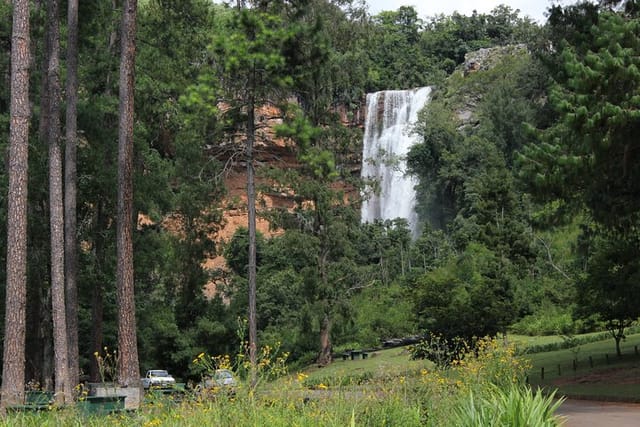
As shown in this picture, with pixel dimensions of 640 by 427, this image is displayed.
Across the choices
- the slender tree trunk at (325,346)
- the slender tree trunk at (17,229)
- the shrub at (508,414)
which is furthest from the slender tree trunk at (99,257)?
the shrub at (508,414)

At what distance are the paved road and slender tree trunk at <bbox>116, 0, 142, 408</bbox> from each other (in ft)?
25.0

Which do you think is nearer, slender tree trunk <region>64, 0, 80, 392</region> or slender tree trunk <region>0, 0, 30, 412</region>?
slender tree trunk <region>0, 0, 30, 412</region>

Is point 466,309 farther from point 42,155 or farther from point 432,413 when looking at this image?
point 432,413

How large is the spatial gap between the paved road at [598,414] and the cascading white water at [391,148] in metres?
41.7

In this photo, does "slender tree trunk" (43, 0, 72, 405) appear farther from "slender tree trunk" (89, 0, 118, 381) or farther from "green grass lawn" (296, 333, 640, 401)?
"slender tree trunk" (89, 0, 118, 381)

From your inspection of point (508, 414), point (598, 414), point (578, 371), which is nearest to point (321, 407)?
point (508, 414)

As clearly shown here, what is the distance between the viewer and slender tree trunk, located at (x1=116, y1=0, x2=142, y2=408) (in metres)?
16.0

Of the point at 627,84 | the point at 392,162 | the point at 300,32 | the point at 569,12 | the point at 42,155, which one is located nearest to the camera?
the point at 627,84

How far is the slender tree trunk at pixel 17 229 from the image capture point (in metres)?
15.0

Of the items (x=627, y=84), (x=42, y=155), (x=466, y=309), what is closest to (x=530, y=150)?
(x=627, y=84)

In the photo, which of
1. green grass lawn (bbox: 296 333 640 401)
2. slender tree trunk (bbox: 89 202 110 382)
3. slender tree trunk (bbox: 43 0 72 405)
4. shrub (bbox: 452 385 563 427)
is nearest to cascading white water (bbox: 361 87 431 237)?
green grass lawn (bbox: 296 333 640 401)

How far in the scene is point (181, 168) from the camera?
3162 cm

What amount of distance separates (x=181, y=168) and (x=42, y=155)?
7.94 meters

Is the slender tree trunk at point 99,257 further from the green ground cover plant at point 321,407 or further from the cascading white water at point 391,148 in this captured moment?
the cascading white water at point 391,148
